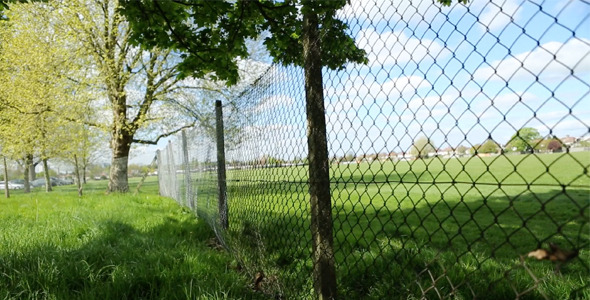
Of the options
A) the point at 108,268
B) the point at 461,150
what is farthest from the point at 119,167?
the point at 461,150

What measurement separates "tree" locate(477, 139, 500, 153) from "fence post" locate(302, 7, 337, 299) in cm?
94

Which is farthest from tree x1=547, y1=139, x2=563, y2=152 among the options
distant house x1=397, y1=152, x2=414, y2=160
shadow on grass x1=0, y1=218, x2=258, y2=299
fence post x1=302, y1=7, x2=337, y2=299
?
shadow on grass x1=0, y1=218, x2=258, y2=299

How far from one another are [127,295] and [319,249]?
1.27m

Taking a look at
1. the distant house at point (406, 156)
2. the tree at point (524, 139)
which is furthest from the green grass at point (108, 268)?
the tree at point (524, 139)

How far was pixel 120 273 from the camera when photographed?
270cm

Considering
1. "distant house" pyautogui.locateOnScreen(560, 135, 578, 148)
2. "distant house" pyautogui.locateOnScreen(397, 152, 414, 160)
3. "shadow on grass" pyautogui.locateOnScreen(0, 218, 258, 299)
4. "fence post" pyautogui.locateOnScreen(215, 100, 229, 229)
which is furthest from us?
"fence post" pyautogui.locateOnScreen(215, 100, 229, 229)

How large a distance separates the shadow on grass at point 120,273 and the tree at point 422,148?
1.42 meters

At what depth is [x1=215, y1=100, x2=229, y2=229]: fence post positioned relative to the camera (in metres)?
4.51

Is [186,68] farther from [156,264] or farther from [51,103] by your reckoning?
[51,103]

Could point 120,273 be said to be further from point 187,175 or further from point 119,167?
point 119,167

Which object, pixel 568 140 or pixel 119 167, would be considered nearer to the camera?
pixel 568 140

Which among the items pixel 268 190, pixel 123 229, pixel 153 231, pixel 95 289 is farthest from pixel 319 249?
pixel 123 229

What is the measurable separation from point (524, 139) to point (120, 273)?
101 inches

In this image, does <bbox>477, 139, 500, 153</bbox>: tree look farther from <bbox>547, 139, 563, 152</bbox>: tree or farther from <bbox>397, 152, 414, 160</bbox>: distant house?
<bbox>397, 152, 414, 160</bbox>: distant house
